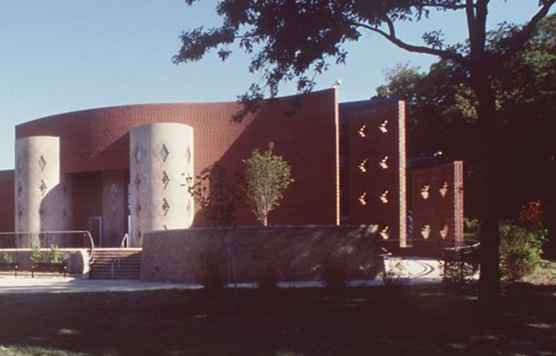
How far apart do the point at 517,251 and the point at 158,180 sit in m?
19.5

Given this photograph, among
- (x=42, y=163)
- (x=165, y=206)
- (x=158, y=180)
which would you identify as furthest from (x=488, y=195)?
(x=42, y=163)

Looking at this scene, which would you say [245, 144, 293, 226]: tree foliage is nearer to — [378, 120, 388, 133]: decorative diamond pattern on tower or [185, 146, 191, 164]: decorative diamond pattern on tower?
[185, 146, 191, 164]: decorative diamond pattern on tower

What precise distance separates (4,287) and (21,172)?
57.1ft

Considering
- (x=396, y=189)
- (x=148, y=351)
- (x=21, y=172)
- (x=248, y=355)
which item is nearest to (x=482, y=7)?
(x=248, y=355)

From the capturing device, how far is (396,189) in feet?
94.8

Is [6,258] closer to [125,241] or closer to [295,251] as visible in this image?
[125,241]

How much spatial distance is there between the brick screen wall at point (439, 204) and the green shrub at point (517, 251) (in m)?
9.78

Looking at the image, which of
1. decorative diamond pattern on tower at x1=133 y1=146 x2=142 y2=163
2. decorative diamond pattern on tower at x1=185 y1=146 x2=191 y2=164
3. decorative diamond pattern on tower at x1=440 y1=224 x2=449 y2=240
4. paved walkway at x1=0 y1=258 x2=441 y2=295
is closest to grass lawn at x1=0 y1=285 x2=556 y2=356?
paved walkway at x1=0 y1=258 x2=441 y2=295

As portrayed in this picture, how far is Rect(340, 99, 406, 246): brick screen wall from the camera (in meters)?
28.9

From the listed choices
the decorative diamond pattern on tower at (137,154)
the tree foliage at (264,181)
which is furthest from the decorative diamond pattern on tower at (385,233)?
the decorative diamond pattern on tower at (137,154)

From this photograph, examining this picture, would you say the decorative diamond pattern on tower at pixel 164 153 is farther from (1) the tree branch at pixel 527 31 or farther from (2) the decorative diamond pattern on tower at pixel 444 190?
(1) the tree branch at pixel 527 31

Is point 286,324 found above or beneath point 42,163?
beneath

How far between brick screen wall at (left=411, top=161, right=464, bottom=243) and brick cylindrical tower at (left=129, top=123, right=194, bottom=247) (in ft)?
40.5

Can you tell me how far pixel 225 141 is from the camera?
106 feet
